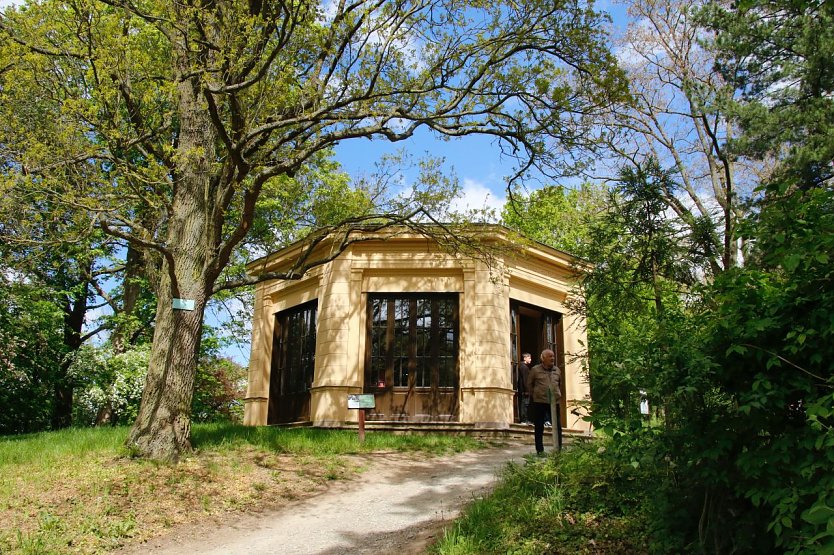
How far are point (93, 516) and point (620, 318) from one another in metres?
7.80

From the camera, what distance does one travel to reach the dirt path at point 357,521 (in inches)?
263

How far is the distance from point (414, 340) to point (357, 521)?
841 cm

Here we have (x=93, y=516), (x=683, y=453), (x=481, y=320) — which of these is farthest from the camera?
(x=481, y=320)

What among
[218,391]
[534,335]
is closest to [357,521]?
[534,335]

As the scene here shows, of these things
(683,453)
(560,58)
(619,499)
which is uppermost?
(560,58)

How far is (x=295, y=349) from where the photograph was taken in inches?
698

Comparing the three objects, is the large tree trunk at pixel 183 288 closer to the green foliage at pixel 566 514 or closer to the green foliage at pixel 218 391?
the green foliage at pixel 566 514

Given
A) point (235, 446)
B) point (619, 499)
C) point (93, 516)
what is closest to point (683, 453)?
point (619, 499)

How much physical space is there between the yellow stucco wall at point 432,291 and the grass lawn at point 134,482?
3531mm

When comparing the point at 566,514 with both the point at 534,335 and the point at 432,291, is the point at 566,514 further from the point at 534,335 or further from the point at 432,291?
the point at 534,335

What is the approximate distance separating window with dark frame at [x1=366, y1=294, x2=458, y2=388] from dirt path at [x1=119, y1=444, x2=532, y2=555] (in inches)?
214

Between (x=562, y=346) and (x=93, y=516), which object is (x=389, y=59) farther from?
(x=562, y=346)

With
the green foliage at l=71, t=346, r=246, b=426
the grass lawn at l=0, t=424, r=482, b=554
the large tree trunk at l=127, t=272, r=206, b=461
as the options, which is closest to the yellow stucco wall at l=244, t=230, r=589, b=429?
the grass lawn at l=0, t=424, r=482, b=554

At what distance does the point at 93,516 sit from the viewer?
23.7ft
